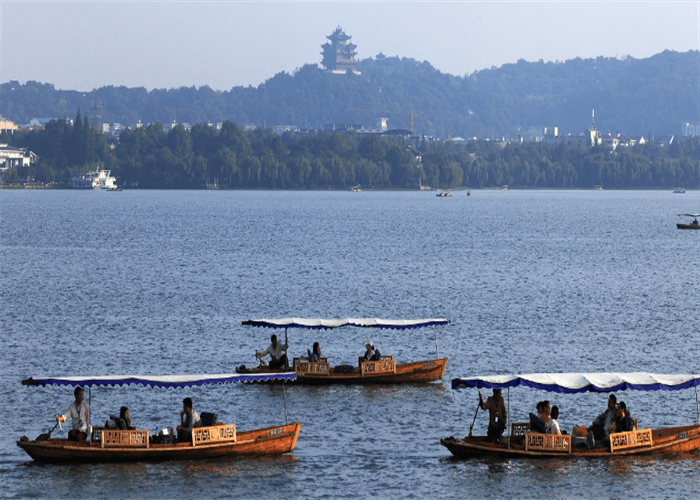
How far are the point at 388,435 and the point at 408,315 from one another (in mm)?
35094

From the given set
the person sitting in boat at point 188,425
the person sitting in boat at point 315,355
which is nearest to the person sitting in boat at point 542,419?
the person sitting in boat at point 188,425

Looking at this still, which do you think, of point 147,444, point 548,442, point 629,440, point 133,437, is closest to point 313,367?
point 147,444

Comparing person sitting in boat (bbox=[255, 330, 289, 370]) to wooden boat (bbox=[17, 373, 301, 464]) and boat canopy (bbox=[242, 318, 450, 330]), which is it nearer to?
boat canopy (bbox=[242, 318, 450, 330])

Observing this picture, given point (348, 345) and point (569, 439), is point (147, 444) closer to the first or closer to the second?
point (569, 439)

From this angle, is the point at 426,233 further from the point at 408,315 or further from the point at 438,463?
the point at 438,463

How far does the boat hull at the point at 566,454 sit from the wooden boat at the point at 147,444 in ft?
19.8

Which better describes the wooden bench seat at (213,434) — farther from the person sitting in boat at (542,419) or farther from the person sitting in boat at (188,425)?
the person sitting in boat at (542,419)

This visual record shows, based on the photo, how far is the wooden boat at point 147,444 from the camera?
133ft

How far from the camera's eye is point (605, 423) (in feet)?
139

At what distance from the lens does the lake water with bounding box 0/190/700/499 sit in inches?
1571

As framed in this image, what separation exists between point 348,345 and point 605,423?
88.4 ft

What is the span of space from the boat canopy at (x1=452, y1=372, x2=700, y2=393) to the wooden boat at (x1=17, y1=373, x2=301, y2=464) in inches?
283

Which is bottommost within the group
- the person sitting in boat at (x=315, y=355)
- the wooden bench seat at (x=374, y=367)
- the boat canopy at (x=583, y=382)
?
the wooden bench seat at (x=374, y=367)

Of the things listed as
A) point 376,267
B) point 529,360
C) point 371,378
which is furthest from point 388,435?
point 376,267
